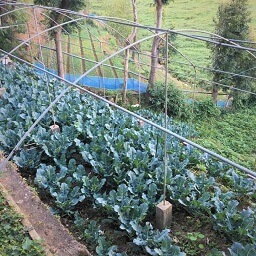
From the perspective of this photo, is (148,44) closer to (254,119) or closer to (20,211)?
(254,119)

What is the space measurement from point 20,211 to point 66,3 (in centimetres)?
1156

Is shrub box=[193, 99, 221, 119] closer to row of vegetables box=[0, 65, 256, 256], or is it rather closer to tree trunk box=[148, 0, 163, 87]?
tree trunk box=[148, 0, 163, 87]

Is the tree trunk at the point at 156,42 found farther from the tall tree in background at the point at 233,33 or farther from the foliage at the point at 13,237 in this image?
the foliage at the point at 13,237

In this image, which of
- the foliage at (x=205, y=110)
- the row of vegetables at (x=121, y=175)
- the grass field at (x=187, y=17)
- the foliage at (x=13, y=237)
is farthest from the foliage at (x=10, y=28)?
the grass field at (x=187, y=17)

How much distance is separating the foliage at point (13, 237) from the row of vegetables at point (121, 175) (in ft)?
2.35

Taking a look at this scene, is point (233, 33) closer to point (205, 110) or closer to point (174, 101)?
point (205, 110)

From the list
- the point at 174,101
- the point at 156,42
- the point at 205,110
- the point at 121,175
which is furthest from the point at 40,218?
the point at 205,110

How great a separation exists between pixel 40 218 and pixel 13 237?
21.9 inches

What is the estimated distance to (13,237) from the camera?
144 inches

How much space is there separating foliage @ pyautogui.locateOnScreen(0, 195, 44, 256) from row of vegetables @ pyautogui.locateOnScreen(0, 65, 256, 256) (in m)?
0.72

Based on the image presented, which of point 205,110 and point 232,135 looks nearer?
point 232,135

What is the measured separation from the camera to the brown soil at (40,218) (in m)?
3.74

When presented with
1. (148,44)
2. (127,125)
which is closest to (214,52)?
(127,125)

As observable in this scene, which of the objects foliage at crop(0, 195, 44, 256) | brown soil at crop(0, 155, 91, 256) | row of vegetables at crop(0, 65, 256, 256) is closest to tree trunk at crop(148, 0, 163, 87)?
row of vegetables at crop(0, 65, 256, 256)
